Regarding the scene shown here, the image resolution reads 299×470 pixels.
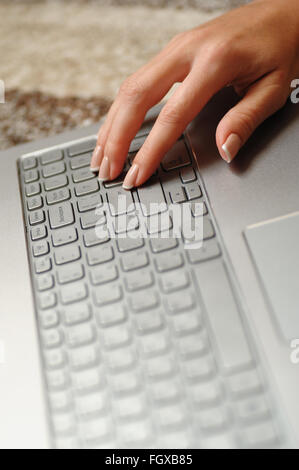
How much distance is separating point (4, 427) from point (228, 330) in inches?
7.9

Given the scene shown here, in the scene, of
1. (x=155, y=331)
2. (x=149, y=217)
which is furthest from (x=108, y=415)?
(x=149, y=217)

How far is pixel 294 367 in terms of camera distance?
1.07 feet

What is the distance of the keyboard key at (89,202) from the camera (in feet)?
1.45

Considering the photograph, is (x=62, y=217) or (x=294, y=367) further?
(x=62, y=217)

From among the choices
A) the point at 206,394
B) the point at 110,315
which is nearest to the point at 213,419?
the point at 206,394

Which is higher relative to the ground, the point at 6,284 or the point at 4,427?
the point at 6,284

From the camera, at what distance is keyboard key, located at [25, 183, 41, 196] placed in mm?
474

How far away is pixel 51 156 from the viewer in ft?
1.63

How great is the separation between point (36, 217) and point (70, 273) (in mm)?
84

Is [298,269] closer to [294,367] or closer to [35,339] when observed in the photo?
[294,367]

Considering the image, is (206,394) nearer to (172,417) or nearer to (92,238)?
(172,417)

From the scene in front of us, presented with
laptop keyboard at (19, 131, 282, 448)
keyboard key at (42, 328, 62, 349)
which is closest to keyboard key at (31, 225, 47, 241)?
laptop keyboard at (19, 131, 282, 448)

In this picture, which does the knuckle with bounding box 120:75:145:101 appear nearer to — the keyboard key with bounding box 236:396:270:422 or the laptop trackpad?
the laptop trackpad

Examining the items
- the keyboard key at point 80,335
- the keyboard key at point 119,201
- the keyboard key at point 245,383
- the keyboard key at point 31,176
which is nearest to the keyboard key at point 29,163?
the keyboard key at point 31,176
